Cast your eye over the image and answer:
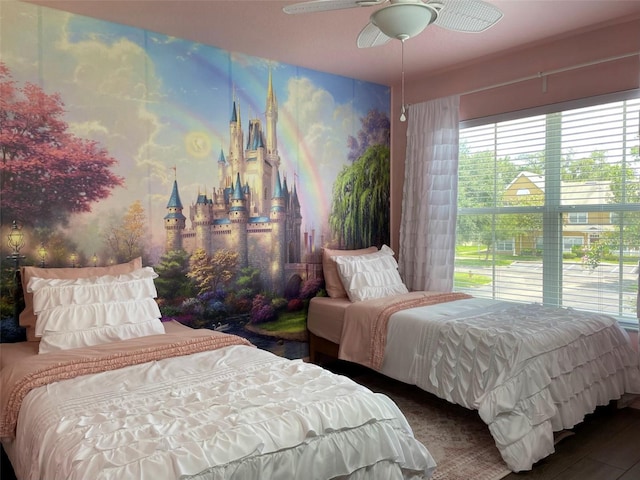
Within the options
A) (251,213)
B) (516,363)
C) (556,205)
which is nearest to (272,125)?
(251,213)

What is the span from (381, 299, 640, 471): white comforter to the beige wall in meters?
1.57

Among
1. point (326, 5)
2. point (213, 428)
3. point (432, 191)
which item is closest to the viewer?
point (213, 428)

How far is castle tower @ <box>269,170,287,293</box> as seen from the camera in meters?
3.78

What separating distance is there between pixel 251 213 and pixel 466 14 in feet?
7.10

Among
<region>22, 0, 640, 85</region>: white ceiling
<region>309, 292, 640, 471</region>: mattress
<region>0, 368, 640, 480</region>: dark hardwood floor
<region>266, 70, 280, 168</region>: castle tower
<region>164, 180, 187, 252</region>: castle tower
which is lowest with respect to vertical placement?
<region>0, 368, 640, 480</region>: dark hardwood floor

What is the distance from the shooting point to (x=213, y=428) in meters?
1.56

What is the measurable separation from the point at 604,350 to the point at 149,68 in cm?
338

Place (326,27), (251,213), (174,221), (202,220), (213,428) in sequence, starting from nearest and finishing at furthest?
(213,428), (326,27), (174,221), (202,220), (251,213)

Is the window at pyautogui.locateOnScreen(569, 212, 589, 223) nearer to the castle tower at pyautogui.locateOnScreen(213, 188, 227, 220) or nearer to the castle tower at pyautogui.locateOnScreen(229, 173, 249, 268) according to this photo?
the castle tower at pyautogui.locateOnScreen(229, 173, 249, 268)

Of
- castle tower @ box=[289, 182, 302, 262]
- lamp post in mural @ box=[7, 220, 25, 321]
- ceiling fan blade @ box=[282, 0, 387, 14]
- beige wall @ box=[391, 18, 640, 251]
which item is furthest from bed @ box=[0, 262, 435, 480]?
beige wall @ box=[391, 18, 640, 251]

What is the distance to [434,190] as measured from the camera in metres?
4.13

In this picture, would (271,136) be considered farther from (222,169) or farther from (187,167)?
(187,167)

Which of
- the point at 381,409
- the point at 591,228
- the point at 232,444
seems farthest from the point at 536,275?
the point at 232,444

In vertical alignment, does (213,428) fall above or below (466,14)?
below
